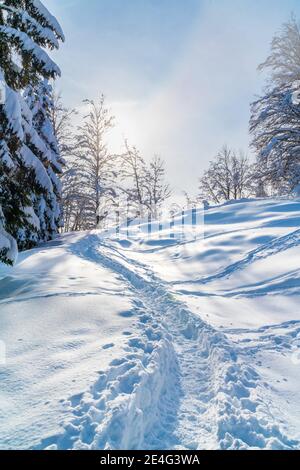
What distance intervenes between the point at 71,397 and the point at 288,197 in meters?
13.8

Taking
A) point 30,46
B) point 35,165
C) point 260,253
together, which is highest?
point 30,46

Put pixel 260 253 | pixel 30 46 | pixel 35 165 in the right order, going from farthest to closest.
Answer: pixel 260 253, pixel 35 165, pixel 30 46

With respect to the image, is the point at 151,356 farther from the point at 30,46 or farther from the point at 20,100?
the point at 30,46

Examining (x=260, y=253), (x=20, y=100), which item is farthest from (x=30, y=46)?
(x=260, y=253)

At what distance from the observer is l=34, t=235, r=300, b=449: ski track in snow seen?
236 centimetres

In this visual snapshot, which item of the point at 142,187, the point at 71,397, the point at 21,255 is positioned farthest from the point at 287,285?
the point at 142,187

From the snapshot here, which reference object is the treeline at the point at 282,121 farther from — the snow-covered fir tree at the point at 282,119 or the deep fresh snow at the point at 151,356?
the deep fresh snow at the point at 151,356

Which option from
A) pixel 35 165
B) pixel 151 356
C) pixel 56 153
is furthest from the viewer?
pixel 56 153

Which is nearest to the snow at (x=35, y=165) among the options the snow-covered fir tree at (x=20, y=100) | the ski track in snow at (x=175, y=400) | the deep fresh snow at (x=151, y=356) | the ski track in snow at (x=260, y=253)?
the snow-covered fir tree at (x=20, y=100)

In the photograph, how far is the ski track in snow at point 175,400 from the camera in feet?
7.73

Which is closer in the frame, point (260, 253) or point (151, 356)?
point (151, 356)

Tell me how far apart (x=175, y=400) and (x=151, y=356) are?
61 cm

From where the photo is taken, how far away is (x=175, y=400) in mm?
2996
